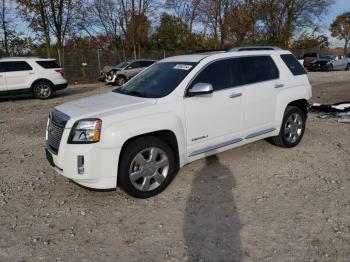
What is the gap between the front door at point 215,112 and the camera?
185 inches

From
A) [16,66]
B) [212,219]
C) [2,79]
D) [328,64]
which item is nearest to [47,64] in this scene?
[16,66]

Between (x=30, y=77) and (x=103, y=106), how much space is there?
35.8 ft

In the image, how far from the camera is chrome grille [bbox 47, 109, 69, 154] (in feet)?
13.9

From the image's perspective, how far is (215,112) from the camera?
4.89 metres

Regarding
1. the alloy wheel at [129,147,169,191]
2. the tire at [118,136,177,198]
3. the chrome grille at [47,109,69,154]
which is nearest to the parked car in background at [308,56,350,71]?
the tire at [118,136,177,198]

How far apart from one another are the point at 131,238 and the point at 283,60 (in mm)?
4112

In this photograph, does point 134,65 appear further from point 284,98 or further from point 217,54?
point 217,54

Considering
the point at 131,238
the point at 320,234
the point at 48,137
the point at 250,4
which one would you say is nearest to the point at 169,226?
the point at 131,238

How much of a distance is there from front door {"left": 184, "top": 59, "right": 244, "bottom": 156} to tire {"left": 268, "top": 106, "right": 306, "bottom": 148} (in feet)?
Result: 3.80

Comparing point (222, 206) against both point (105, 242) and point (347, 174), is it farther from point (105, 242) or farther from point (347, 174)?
point (347, 174)

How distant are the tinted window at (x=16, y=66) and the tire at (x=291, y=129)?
11.2m

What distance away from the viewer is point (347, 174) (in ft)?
16.5

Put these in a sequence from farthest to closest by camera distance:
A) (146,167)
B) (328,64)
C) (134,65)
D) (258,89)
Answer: (328,64) < (134,65) < (258,89) < (146,167)

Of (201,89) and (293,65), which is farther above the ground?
(293,65)
